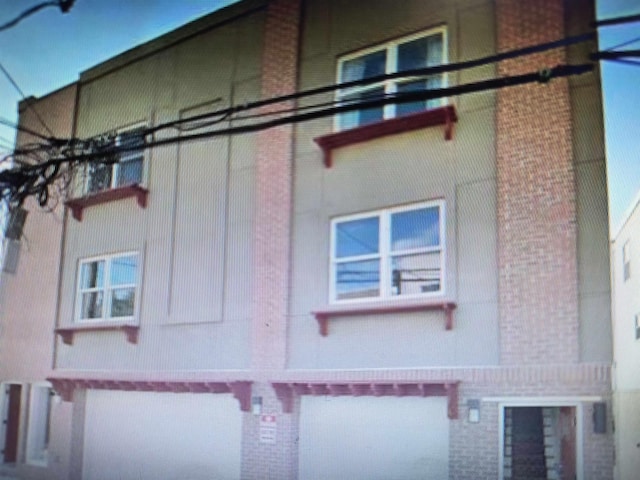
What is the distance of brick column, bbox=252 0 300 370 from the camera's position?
966 cm

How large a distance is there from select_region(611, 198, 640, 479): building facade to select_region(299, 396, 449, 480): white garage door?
193cm

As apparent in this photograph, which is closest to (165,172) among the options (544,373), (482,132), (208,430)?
(208,430)

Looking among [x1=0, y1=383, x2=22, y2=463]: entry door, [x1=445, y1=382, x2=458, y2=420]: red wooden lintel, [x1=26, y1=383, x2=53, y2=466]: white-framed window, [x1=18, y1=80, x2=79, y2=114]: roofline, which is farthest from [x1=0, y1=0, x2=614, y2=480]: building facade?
[x1=0, y1=383, x2=22, y2=463]: entry door

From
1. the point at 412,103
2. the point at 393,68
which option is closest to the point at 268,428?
the point at 412,103

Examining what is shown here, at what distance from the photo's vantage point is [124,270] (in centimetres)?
1191

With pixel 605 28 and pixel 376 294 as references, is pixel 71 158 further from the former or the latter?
pixel 605 28

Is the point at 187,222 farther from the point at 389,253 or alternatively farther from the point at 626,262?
the point at 626,262

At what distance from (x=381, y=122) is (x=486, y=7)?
1.85m

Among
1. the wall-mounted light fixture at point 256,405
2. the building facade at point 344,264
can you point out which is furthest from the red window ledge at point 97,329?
the wall-mounted light fixture at point 256,405

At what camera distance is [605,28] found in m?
7.19

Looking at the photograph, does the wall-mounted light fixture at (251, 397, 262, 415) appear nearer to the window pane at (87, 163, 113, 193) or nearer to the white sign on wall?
the white sign on wall

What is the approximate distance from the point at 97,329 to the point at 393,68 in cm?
651

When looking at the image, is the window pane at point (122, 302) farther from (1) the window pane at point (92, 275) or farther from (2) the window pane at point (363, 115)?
(2) the window pane at point (363, 115)

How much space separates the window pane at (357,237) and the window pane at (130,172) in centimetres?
429
